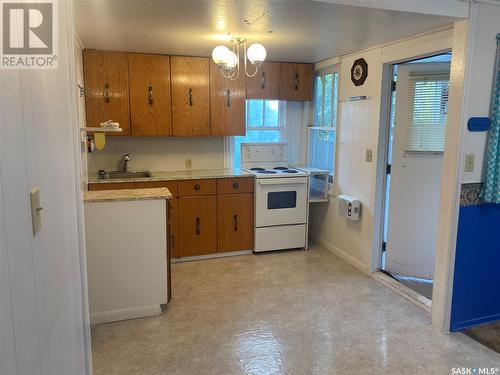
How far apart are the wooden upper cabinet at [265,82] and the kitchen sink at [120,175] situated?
4.70ft

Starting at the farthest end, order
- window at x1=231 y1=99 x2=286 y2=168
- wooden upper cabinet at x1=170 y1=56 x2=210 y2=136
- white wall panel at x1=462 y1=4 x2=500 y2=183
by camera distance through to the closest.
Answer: window at x1=231 y1=99 x2=286 y2=168 < wooden upper cabinet at x1=170 y1=56 x2=210 y2=136 < white wall panel at x1=462 y1=4 x2=500 y2=183

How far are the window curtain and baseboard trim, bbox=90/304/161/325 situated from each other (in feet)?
8.02

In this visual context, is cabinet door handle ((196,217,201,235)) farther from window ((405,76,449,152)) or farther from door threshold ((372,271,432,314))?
window ((405,76,449,152))

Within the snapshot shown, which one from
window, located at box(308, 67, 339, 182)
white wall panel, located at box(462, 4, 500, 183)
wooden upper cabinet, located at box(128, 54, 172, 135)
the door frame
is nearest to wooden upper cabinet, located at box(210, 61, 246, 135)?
wooden upper cabinet, located at box(128, 54, 172, 135)

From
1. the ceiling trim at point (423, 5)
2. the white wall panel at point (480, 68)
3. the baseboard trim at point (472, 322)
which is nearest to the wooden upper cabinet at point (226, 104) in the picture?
the ceiling trim at point (423, 5)

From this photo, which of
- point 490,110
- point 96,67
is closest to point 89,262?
point 96,67

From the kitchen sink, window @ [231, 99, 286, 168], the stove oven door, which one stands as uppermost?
window @ [231, 99, 286, 168]

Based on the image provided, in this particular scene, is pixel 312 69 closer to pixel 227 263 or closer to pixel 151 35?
pixel 151 35

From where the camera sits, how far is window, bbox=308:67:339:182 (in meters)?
4.27

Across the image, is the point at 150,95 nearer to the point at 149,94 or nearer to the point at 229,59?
the point at 149,94

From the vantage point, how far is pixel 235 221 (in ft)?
13.7

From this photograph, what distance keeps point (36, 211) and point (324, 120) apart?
3.75 metres

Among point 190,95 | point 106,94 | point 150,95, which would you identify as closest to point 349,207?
point 190,95

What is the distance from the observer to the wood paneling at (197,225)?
399cm
